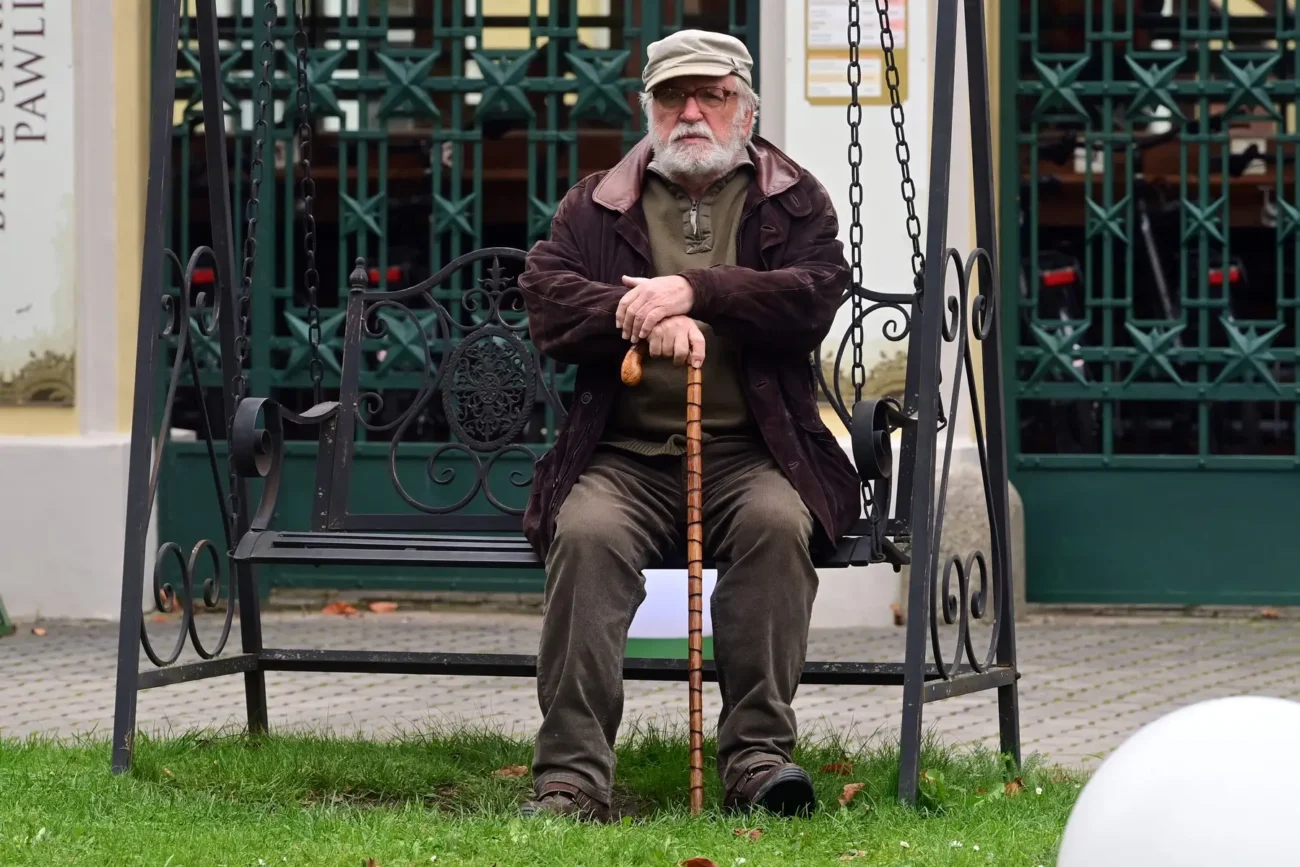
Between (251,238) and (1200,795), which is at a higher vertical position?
(251,238)

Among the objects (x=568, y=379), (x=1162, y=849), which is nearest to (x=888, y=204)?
(x=568, y=379)

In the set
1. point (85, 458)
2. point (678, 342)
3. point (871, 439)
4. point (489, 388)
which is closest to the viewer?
point (678, 342)

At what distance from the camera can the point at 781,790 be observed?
448cm

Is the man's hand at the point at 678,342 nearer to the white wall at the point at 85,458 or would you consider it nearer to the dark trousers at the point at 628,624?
the dark trousers at the point at 628,624

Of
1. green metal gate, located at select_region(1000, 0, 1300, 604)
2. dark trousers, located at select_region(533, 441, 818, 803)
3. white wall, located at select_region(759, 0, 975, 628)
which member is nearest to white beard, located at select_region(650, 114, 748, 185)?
dark trousers, located at select_region(533, 441, 818, 803)

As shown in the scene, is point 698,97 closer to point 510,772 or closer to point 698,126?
point 698,126

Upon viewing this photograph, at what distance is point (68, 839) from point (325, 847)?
0.57 m

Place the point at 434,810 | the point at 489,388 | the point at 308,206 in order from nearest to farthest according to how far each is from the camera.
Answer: the point at 434,810 < the point at 308,206 < the point at 489,388

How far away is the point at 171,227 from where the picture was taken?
923cm

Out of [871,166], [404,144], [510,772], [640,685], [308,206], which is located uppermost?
[404,144]

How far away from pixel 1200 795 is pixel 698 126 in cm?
258

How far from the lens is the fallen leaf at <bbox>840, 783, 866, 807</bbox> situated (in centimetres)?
464

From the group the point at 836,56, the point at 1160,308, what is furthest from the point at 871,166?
the point at 1160,308

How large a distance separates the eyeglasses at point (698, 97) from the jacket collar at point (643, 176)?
117 mm
